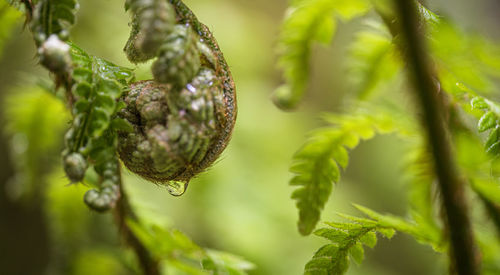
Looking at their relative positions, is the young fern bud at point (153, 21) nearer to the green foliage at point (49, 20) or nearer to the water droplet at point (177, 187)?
the green foliage at point (49, 20)

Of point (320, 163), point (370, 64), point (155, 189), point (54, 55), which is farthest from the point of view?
point (155, 189)

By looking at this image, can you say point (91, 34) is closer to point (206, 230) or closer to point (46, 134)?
point (46, 134)

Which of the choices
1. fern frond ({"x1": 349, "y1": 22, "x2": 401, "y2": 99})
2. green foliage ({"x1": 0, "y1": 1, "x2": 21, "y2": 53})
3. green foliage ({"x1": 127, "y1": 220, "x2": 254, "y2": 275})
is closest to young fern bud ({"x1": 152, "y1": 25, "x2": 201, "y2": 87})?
green foliage ({"x1": 127, "y1": 220, "x2": 254, "y2": 275})

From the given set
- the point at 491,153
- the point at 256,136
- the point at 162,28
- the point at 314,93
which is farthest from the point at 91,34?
the point at 314,93

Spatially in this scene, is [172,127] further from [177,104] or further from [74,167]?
[74,167]

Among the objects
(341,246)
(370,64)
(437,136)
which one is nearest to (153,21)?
(437,136)

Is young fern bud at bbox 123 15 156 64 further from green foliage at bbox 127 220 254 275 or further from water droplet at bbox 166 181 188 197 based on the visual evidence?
green foliage at bbox 127 220 254 275
